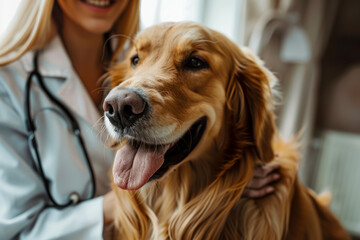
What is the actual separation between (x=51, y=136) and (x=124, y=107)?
45 centimetres

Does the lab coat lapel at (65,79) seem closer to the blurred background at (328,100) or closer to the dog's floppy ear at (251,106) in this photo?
the dog's floppy ear at (251,106)

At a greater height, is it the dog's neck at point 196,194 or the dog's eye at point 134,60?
the dog's eye at point 134,60

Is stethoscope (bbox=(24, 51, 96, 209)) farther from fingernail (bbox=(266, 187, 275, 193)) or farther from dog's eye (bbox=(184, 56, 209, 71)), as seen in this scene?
fingernail (bbox=(266, 187, 275, 193))

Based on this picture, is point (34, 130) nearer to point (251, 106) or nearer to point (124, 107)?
point (124, 107)

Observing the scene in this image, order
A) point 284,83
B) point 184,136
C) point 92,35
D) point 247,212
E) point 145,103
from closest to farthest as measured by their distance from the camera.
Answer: point 145,103, point 184,136, point 247,212, point 92,35, point 284,83

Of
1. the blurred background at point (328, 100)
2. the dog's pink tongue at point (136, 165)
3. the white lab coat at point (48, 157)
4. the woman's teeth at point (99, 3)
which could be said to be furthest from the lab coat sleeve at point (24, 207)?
the blurred background at point (328, 100)

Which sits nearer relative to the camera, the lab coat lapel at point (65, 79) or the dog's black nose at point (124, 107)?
the dog's black nose at point (124, 107)

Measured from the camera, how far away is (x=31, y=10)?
3.38 ft

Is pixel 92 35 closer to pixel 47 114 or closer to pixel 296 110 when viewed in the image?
pixel 47 114

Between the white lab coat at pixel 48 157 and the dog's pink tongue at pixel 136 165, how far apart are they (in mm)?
255

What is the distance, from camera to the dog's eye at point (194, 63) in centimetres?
89

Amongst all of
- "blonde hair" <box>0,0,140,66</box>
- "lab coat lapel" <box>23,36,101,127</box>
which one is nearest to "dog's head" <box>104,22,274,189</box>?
"lab coat lapel" <box>23,36,101,127</box>

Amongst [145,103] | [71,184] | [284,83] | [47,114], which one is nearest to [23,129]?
[47,114]

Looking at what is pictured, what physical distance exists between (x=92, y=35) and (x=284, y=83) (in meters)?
1.61
